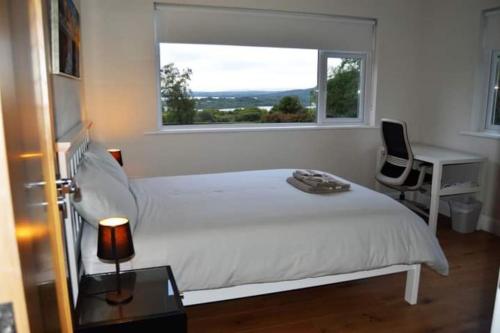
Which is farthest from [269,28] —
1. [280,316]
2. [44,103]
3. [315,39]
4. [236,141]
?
[44,103]

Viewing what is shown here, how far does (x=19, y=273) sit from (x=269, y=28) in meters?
3.85

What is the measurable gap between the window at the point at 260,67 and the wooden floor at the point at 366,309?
7.07 feet

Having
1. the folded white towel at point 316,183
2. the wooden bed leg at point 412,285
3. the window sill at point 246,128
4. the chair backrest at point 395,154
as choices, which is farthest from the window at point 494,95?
the wooden bed leg at point 412,285

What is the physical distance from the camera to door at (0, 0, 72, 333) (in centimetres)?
60

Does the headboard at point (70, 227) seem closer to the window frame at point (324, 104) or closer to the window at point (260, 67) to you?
the window at point (260, 67)

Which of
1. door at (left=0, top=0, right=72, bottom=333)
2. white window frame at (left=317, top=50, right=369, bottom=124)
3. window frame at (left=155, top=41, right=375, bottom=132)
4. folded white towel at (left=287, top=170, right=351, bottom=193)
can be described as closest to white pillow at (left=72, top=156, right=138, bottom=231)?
door at (left=0, top=0, right=72, bottom=333)

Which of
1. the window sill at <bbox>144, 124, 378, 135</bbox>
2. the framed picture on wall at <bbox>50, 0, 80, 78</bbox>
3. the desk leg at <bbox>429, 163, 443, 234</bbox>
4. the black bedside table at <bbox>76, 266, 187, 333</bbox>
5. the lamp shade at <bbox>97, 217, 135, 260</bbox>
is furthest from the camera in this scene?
the window sill at <bbox>144, 124, 378, 135</bbox>

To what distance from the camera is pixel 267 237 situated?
212cm

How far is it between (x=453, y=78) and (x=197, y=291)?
355cm

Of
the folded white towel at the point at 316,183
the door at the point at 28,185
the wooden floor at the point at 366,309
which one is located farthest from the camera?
the folded white towel at the point at 316,183

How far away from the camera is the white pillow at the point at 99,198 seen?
1.92 m

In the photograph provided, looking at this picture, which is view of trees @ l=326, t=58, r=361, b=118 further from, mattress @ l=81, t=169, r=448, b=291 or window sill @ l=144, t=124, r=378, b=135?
mattress @ l=81, t=169, r=448, b=291

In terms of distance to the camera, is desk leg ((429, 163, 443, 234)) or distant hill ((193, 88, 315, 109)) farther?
distant hill ((193, 88, 315, 109))

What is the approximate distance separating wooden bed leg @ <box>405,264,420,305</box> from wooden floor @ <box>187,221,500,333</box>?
0.13 ft
